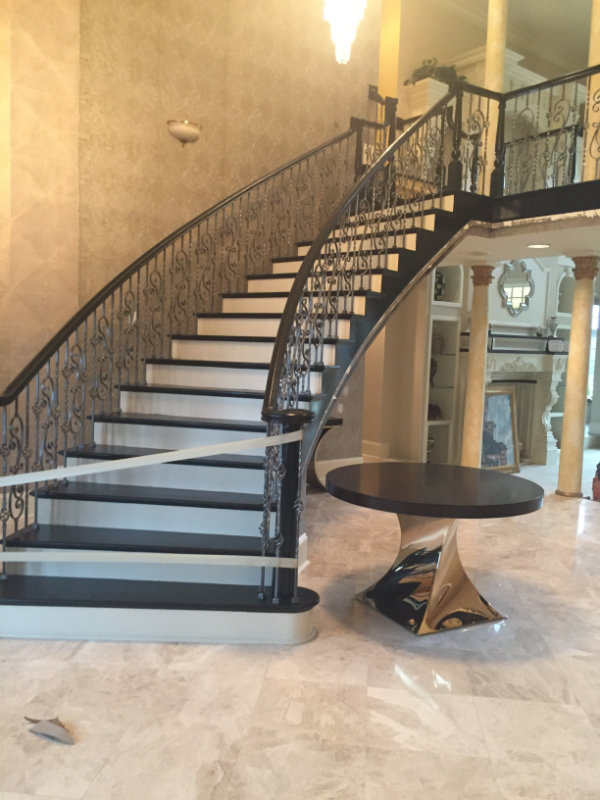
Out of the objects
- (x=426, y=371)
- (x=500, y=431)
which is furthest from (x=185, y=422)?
(x=500, y=431)

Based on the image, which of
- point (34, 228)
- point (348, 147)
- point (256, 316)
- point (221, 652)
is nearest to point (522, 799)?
point (221, 652)

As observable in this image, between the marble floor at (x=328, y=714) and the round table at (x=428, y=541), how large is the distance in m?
0.11

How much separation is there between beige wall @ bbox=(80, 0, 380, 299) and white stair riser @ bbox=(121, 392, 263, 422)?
3.43 feet

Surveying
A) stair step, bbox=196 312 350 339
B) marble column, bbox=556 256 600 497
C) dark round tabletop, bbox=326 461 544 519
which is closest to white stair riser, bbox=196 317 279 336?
stair step, bbox=196 312 350 339

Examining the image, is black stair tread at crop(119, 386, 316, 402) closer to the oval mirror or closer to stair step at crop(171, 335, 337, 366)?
stair step at crop(171, 335, 337, 366)

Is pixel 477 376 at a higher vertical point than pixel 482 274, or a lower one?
lower

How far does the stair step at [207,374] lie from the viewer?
4613 millimetres

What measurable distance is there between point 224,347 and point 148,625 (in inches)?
95.0

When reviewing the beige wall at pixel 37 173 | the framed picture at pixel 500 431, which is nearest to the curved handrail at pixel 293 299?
the beige wall at pixel 37 173

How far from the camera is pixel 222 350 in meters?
4.99

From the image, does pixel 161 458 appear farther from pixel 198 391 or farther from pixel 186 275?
pixel 186 275

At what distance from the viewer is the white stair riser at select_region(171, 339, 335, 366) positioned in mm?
4816

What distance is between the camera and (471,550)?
15.6 feet

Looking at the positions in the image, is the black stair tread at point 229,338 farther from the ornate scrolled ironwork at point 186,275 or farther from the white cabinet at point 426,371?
the white cabinet at point 426,371
